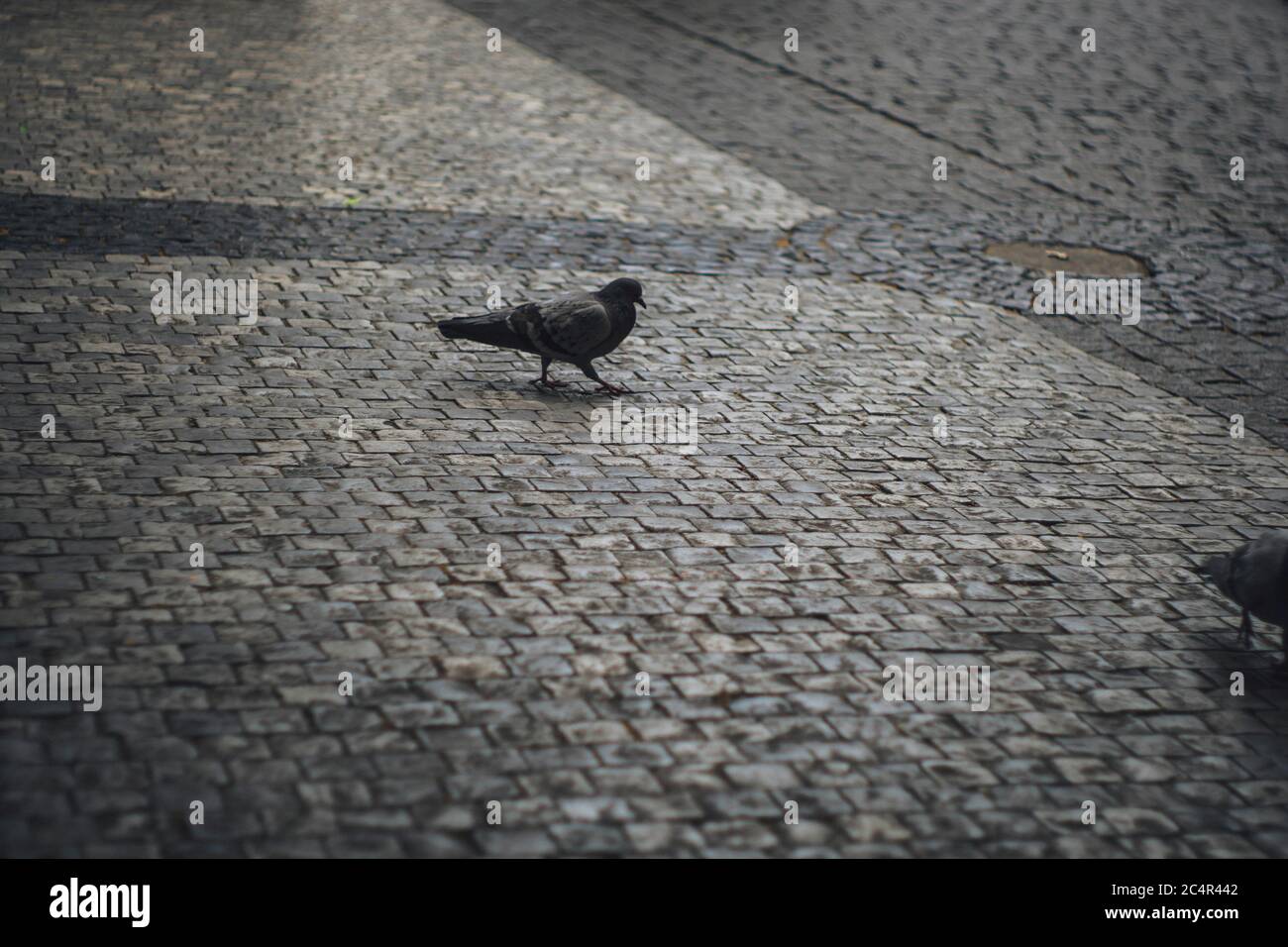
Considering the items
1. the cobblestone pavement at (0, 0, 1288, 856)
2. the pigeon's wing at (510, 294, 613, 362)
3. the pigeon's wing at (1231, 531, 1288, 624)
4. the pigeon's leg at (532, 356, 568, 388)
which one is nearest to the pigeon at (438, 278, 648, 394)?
the pigeon's wing at (510, 294, 613, 362)

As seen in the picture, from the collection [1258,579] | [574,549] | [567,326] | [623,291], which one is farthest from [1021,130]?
[574,549]

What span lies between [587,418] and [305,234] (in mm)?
3825

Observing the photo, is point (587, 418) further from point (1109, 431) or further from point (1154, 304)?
point (1154, 304)

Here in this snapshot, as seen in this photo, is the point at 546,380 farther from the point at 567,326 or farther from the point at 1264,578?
the point at 1264,578

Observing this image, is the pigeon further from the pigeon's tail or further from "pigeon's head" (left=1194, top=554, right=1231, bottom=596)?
"pigeon's head" (left=1194, top=554, right=1231, bottom=596)

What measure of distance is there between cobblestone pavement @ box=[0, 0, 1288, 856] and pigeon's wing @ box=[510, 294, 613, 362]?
390mm

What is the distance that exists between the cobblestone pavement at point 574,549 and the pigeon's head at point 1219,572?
254mm

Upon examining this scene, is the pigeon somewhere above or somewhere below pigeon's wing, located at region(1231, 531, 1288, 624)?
above

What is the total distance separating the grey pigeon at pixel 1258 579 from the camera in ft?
19.3

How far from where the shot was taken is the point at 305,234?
1070 centimetres

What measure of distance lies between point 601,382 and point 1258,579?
4.07 m

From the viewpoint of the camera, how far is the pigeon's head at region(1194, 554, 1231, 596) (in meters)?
6.24

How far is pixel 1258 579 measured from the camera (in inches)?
236
